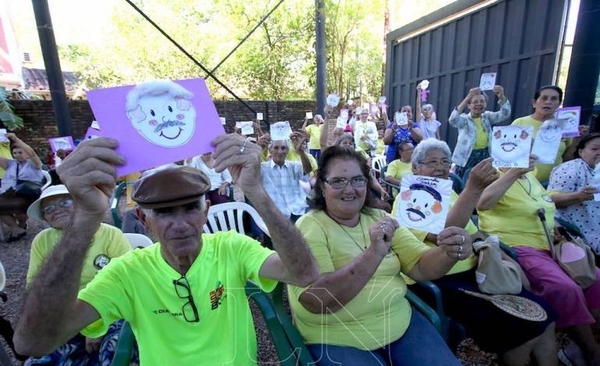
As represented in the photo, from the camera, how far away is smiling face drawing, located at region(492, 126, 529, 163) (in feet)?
6.37

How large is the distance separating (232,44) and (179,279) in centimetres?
1733

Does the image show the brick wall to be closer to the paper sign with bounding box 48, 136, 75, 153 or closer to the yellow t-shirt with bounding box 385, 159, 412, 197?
the paper sign with bounding box 48, 136, 75, 153

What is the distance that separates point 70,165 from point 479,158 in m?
4.36

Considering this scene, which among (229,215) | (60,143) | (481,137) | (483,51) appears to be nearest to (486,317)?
(229,215)

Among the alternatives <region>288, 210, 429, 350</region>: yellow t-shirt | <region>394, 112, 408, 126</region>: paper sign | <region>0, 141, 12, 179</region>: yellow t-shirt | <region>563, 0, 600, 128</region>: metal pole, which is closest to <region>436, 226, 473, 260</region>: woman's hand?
<region>288, 210, 429, 350</region>: yellow t-shirt

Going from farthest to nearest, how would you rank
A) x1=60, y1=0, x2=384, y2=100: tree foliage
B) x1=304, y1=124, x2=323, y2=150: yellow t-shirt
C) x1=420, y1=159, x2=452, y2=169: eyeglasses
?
x1=60, y1=0, x2=384, y2=100: tree foliage < x1=304, y1=124, x2=323, y2=150: yellow t-shirt < x1=420, y1=159, x2=452, y2=169: eyeglasses

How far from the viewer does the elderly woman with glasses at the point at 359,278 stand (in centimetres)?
151

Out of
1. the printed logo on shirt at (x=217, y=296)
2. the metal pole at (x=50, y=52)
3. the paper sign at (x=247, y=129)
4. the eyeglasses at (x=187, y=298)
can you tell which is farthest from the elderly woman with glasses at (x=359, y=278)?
the metal pole at (x=50, y=52)

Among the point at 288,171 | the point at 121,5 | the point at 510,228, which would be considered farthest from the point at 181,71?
the point at 510,228

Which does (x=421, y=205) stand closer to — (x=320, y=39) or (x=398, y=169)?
(x=398, y=169)

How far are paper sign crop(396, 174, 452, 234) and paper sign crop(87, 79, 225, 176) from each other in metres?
1.01

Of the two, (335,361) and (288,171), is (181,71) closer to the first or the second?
(288,171)

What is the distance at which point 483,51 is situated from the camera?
591 centimetres

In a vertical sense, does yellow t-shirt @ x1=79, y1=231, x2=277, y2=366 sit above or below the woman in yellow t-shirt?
below
